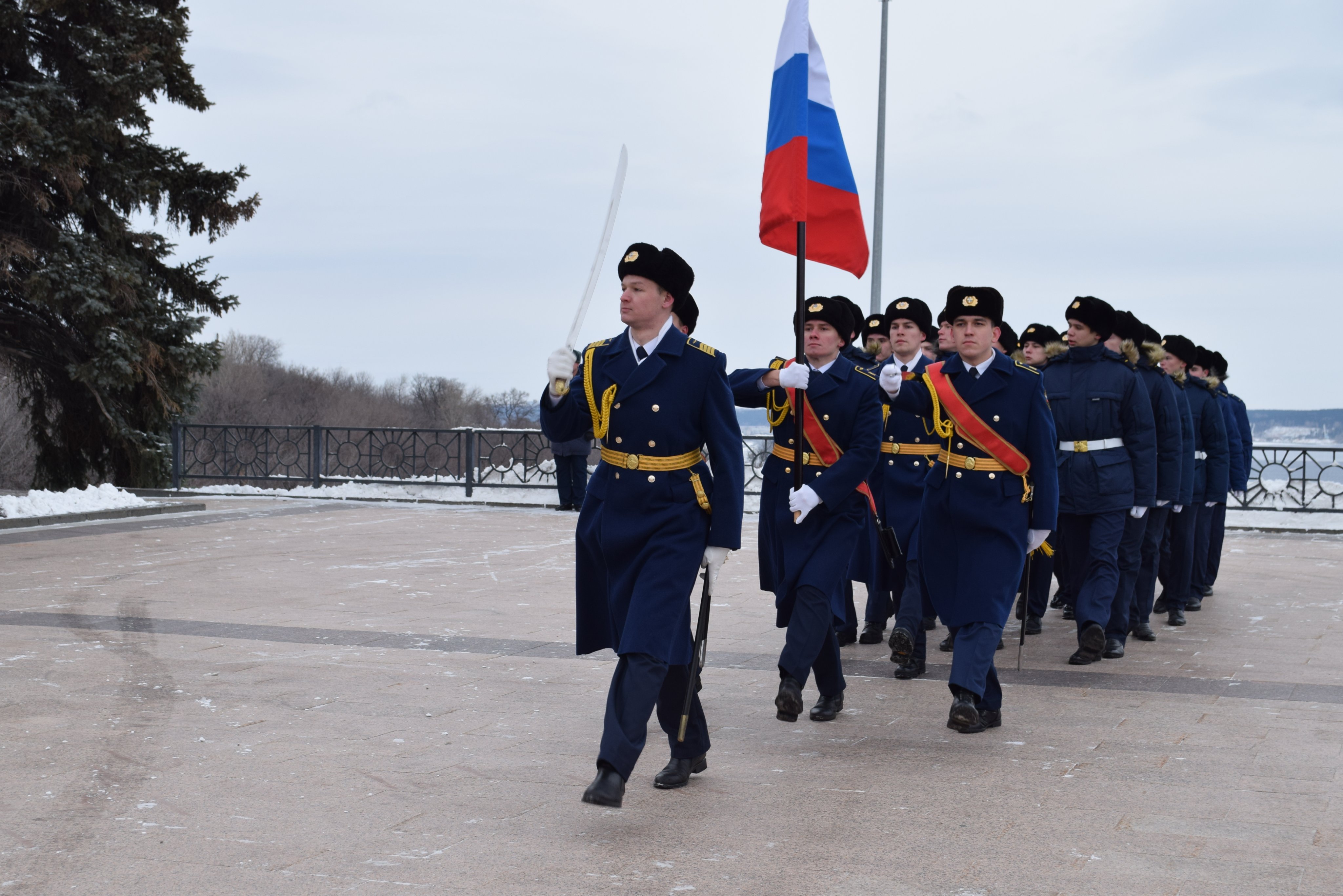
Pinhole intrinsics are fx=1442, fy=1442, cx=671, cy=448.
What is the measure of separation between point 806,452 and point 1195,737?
2.03 meters

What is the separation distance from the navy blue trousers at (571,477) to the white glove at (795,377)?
12.7 m

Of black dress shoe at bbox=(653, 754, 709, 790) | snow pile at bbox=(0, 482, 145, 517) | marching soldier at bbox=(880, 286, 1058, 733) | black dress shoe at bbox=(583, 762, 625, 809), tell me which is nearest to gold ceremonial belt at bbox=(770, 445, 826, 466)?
marching soldier at bbox=(880, 286, 1058, 733)

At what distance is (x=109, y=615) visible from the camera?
9125 millimetres

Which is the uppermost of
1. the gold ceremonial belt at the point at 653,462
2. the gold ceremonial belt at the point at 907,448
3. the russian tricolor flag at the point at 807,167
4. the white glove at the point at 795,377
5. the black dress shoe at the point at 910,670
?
the russian tricolor flag at the point at 807,167

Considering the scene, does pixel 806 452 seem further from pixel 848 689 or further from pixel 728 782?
pixel 728 782

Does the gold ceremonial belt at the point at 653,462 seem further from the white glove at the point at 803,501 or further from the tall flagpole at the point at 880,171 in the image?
the tall flagpole at the point at 880,171

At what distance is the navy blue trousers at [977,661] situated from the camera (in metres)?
6.03

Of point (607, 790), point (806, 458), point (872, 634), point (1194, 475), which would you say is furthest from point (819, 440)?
point (1194, 475)

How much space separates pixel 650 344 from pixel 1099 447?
3.90m

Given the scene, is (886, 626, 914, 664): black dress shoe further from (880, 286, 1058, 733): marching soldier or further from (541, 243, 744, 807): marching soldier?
(541, 243, 744, 807): marching soldier

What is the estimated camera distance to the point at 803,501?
597 centimetres

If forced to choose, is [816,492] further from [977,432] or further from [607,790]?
[607,790]

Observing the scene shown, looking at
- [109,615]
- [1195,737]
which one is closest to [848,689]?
[1195,737]

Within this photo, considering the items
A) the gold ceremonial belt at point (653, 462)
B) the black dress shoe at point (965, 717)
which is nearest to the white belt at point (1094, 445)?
the black dress shoe at point (965, 717)
